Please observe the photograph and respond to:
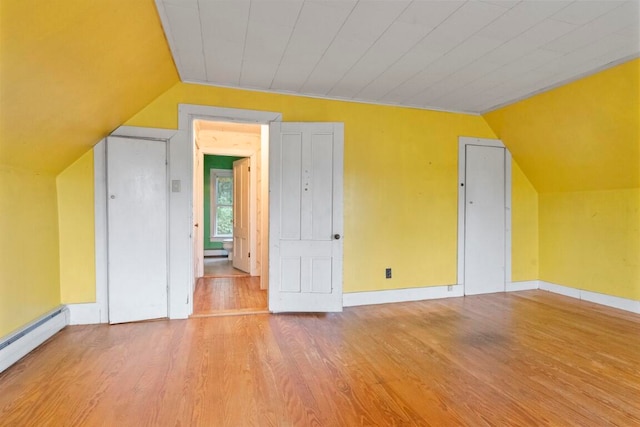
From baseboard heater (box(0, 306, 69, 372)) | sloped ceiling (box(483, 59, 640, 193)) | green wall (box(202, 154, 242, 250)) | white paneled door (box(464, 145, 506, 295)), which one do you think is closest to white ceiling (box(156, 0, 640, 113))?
sloped ceiling (box(483, 59, 640, 193))

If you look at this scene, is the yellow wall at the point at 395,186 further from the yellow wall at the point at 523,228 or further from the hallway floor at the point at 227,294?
the hallway floor at the point at 227,294

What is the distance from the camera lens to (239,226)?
5949 millimetres

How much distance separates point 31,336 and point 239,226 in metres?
3.62

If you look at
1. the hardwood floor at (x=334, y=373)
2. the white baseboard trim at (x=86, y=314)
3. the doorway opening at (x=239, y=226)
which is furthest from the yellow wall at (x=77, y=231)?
the doorway opening at (x=239, y=226)

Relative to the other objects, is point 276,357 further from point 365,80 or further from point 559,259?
point 559,259

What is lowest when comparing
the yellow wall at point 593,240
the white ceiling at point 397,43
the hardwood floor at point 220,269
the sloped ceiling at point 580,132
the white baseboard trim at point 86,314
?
the hardwood floor at point 220,269

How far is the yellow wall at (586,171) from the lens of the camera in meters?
3.07

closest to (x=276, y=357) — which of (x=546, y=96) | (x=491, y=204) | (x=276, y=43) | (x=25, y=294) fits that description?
(x=25, y=294)

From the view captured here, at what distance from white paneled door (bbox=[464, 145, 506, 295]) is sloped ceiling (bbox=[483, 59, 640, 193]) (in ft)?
1.28

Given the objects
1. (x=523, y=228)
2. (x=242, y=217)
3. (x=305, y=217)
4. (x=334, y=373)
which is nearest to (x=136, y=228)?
(x=305, y=217)

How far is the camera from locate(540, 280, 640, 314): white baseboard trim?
11.7 ft

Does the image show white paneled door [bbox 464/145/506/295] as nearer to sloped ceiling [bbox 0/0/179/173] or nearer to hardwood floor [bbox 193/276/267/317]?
hardwood floor [bbox 193/276/267/317]

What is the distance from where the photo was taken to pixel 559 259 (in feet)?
14.3

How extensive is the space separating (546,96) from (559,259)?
2304mm
